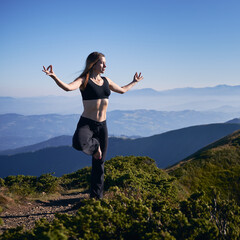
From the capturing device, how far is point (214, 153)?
1333 cm

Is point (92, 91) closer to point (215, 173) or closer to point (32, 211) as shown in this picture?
point (32, 211)

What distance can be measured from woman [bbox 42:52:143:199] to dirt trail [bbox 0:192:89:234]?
1354mm

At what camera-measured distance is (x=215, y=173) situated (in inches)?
452

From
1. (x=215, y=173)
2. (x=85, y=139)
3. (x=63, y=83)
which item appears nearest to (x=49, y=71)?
(x=63, y=83)

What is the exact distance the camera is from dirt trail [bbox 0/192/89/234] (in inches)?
217

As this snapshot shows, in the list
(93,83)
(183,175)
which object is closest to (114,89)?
(93,83)

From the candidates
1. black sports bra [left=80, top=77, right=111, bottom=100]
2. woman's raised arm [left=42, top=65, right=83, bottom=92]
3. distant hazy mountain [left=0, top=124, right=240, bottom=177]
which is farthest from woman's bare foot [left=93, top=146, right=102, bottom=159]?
distant hazy mountain [left=0, top=124, right=240, bottom=177]

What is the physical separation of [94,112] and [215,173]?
330 inches

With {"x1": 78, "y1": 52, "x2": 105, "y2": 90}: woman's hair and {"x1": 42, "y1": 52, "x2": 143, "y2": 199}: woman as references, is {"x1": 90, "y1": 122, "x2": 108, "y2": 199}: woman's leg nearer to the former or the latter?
{"x1": 42, "y1": 52, "x2": 143, "y2": 199}: woman

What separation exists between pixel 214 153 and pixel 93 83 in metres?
10.2

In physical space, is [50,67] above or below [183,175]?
above

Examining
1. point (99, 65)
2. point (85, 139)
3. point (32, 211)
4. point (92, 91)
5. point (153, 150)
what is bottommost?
→ point (153, 150)

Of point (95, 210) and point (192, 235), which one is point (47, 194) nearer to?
point (95, 210)

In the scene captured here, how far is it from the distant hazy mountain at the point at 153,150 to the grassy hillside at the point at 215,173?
135204 mm
